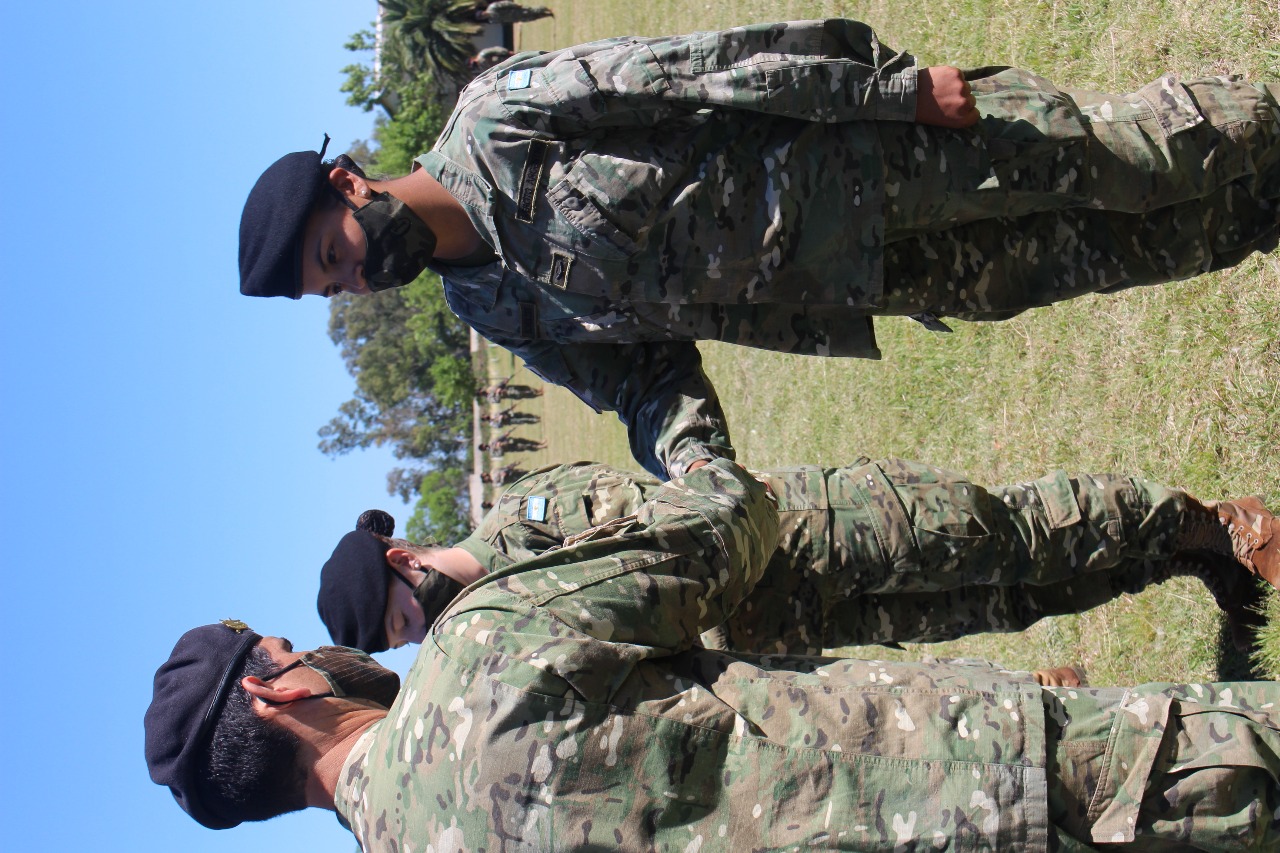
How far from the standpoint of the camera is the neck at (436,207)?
327 cm

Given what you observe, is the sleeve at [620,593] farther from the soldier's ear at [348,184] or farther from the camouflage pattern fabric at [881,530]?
the soldier's ear at [348,184]

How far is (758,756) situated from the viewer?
6.84ft

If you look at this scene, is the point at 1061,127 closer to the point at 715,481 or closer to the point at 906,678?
the point at 715,481

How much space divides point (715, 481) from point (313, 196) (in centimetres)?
173

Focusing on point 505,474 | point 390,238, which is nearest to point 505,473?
point 505,474

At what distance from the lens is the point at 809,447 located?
8.37 meters

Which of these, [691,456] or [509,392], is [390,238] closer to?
[691,456]

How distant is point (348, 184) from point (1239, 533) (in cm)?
352

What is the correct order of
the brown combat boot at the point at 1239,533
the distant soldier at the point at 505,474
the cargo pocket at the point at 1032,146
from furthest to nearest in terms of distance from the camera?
the distant soldier at the point at 505,474 < the brown combat boot at the point at 1239,533 < the cargo pocket at the point at 1032,146

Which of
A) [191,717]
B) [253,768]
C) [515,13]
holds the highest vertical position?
[515,13]

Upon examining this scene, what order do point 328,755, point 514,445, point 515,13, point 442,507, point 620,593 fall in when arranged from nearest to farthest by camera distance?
1. point 620,593
2. point 328,755
3. point 515,13
4. point 514,445
5. point 442,507

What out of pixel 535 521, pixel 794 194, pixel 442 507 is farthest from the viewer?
pixel 442 507

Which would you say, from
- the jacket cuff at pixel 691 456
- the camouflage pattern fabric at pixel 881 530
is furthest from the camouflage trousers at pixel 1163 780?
the camouflage pattern fabric at pixel 881 530

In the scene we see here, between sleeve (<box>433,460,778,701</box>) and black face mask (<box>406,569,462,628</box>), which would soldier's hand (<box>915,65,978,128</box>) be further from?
black face mask (<box>406,569,462,628</box>)
